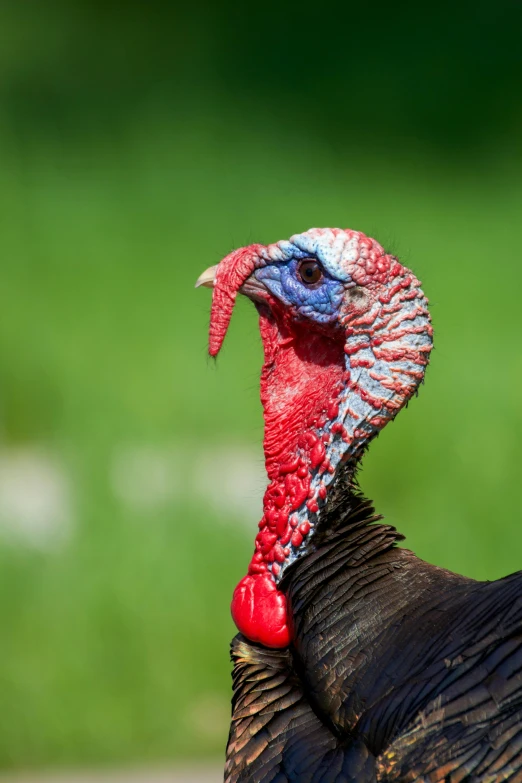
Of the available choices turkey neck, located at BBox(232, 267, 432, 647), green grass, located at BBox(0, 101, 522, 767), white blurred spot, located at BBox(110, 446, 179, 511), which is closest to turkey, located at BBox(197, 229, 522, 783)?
turkey neck, located at BBox(232, 267, 432, 647)

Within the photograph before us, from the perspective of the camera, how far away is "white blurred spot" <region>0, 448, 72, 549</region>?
326cm

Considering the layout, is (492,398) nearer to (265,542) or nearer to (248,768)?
(265,542)

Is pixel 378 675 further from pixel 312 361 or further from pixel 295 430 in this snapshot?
pixel 312 361

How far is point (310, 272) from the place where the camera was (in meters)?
1.68

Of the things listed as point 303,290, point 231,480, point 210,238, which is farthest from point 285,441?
point 210,238

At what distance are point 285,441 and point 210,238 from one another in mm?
1795

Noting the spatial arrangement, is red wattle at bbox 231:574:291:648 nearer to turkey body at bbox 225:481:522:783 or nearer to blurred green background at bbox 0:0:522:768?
turkey body at bbox 225:481:522:783

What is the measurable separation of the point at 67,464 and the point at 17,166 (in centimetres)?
105

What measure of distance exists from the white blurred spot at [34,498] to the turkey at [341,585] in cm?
162

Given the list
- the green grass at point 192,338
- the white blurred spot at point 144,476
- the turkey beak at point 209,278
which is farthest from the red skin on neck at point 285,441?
the white blurred spot at point 144,476

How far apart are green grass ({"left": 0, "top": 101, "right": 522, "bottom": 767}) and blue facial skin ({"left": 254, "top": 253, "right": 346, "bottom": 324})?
1.49 metres

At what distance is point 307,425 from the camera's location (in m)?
1.72

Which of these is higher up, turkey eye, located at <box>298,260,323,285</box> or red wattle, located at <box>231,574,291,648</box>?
turkey eye, located at <box>298,260,323,285</box>

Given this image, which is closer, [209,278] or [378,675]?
[378,675]
